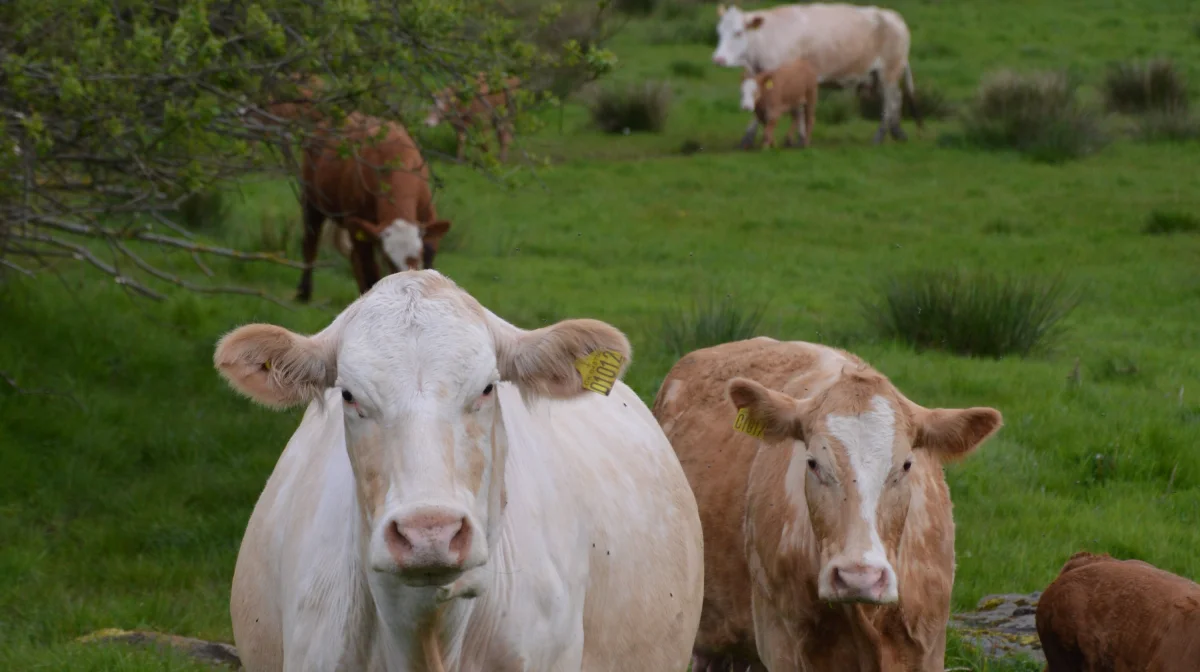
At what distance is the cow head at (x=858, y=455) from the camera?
195 inches

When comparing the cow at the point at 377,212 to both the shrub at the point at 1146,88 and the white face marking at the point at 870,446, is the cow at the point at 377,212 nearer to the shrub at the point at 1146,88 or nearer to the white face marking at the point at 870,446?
the white face marking at the point at 870,446

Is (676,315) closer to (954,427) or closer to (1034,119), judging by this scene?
(954,427)

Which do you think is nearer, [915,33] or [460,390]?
[460,390]

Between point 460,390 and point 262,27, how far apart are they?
17.3ft

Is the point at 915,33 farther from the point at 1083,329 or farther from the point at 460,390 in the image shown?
the point at 460,390

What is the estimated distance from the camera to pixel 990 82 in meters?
22.5

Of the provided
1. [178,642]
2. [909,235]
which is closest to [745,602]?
[178,642]

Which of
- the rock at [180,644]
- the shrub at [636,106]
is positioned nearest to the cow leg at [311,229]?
the rock at [180,644]

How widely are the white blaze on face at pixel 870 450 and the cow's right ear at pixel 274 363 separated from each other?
1964mm

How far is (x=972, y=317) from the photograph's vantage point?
37.6 feet

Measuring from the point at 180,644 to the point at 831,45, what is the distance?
2107 centimetres

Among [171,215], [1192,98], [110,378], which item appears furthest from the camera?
[1192,98]

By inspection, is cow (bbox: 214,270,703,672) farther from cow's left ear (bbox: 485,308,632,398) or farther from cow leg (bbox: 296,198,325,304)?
cow leg (bbox: 296,198,325,304)

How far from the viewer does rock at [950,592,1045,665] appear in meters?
6.54
